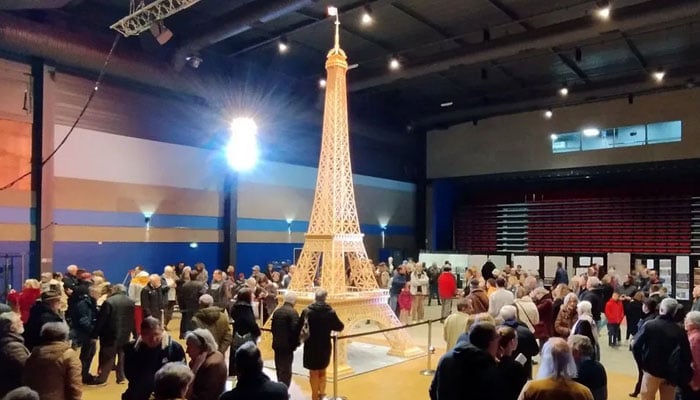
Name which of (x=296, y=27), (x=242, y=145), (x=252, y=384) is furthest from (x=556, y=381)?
(x=242, y=145)

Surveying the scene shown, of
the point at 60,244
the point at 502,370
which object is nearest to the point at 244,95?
the point at 60,244

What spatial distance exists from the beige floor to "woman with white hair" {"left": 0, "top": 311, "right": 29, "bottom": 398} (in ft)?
10.5

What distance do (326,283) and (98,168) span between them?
7287 millimetres

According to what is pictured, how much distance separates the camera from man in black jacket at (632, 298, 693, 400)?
509 cm

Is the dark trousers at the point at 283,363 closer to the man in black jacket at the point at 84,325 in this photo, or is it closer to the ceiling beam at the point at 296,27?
the man in black jacket at the point at 84,325

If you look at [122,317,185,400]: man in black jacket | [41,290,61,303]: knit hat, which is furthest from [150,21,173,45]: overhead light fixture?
[122,317,185,400]: man in black jacket

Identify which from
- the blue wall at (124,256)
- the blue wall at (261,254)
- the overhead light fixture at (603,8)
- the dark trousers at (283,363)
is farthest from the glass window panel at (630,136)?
the dark trousers at (283,363)

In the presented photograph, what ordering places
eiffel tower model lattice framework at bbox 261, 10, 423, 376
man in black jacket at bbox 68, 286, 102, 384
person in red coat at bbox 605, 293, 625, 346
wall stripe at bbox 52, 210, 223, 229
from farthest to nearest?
wall stripe at bbox 52, 210, 223, 229 < person in red coat at bbox 605, 293, 625, 346 < eiffel tower model lattice framework at bbox 261, 10, 423, 376 < man in black jacket at bbox 68, 286, 102, 384

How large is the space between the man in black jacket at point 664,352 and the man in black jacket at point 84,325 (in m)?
6.79

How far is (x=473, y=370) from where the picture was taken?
3.67 metres

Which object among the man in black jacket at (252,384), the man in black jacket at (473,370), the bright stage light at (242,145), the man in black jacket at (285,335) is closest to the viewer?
the man in black jacket at (252,384)

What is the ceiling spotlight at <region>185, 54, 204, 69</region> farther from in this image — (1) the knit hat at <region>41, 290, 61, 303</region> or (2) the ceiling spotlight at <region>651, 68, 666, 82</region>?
(2) the ceiling spotlight at <region>651, 68, 666, 82</region>

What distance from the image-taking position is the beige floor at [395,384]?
300 inches

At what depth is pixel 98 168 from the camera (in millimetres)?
13781
